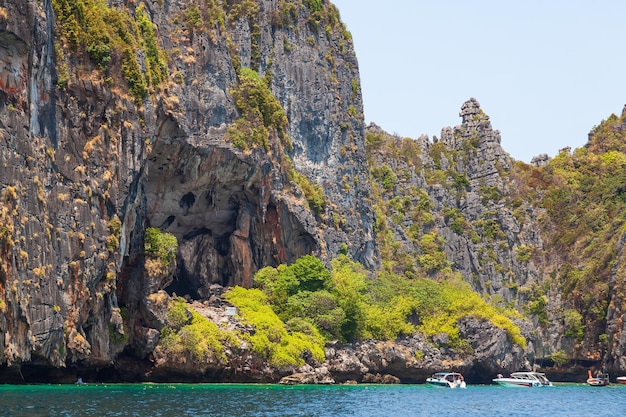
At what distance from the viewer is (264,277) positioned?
280 ft

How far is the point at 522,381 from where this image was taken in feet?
309

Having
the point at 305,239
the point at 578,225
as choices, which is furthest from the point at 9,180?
the point at 578,225

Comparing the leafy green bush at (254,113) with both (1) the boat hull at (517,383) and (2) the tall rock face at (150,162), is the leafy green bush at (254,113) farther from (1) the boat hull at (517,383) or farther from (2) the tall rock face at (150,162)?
(1) the boat hull at (517,383)

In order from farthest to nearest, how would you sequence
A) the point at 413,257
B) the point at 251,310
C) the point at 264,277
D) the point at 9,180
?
the point at 413,257 < the point at 264,277 < the point at 251,310 < the point at 9,180

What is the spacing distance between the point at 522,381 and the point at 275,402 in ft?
156

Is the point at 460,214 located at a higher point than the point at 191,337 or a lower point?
higher

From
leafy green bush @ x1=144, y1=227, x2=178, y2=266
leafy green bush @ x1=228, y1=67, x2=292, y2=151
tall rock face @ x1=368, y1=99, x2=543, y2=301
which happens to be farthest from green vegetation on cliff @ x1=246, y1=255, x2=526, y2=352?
tall rock face @ x1=368, y1=99, x2=543, y2=301

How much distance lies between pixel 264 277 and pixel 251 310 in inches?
230

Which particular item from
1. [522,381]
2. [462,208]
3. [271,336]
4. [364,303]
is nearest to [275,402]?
[271,336]

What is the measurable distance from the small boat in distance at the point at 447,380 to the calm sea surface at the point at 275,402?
9.88 m

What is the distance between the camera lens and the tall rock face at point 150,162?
53219 mm

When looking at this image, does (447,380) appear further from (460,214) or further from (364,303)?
(460,214)

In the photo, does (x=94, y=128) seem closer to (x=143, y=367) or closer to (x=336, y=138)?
(x=143, y=367)

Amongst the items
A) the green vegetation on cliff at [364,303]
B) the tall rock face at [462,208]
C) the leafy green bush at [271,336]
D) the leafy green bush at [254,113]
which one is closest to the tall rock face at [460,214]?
the tall rock face at [462,208]
